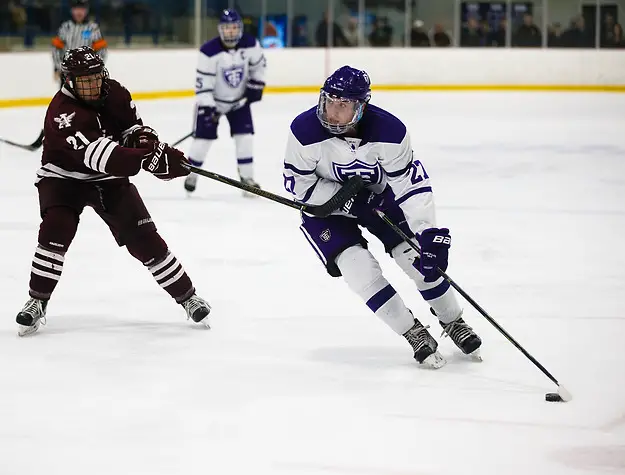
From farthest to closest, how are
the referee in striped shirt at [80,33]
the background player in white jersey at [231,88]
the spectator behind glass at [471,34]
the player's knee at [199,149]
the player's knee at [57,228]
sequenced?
the spectator behind glass at [471,34] < the referee in striped shirt at [80,33] < the player's knee at [199,149] < the background player in white jersey at [231,88] < the player's knee at [57,228]

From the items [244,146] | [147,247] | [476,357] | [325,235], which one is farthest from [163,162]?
[244,146]

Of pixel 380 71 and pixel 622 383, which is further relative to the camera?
pixel 380 71

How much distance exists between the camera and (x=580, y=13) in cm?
1359

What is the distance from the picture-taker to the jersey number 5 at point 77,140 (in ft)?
11.1

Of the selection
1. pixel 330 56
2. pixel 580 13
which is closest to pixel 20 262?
pixel 330 56

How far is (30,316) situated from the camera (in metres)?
3.61

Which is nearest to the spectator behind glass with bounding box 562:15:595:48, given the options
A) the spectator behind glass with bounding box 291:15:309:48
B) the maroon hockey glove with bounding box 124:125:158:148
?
the spectator behind glass with bounding box 291:15:309:48

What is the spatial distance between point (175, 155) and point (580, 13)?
11.1 meters

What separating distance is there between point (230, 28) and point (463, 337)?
357 cm

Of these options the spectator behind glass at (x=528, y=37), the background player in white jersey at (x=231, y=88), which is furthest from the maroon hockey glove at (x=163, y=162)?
the spectator behind glass at (x=528, y=37)

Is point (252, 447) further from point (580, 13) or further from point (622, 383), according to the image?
point (580, 13)

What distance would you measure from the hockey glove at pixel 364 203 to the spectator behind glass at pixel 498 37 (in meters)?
10.7

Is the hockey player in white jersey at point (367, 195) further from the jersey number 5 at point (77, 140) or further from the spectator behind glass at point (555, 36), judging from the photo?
the spectator behind glass at point (555, 36)

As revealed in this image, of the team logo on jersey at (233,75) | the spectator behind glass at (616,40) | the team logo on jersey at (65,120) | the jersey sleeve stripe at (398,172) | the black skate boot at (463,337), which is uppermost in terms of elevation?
the spectator behind glass at (616,40)
